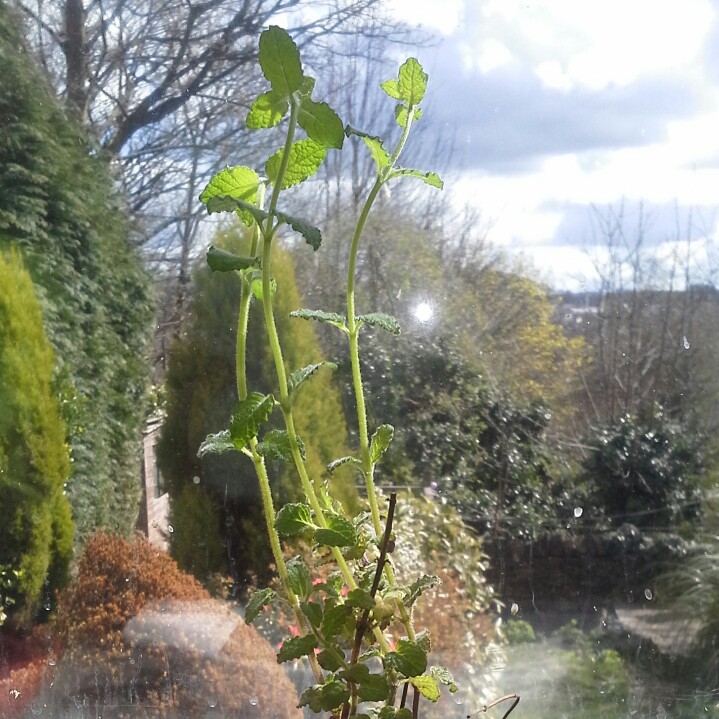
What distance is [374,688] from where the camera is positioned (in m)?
0.69

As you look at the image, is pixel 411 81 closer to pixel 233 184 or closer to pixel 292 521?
pixel 233 184

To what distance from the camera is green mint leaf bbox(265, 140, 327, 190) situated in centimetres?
77

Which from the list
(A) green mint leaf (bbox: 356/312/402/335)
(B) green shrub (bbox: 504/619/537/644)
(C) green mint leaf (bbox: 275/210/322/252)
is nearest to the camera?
(C) green mint leaf (bbox: 275/210/322/252)

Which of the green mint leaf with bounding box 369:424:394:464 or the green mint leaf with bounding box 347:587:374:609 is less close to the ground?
the green mint leaf with bounding box 369:424:394:464

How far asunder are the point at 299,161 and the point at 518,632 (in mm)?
968

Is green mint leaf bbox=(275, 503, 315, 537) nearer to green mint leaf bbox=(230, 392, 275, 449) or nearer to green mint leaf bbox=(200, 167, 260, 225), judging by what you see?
green mint leaf bbox=(230, 392, 275, 449)

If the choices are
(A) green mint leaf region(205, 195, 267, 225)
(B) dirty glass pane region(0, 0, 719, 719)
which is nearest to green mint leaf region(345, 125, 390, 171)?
(A) green mint leaf region(205, 195, 267, 225)

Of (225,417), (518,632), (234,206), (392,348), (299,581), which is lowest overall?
(518,632)

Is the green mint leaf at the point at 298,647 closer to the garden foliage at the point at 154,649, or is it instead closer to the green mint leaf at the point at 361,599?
the green mint leaf at the point at 361,599

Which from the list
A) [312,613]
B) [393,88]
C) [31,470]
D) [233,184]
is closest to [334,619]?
[312,613]

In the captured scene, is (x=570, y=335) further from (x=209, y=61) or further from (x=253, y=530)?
(x=209, y=61)

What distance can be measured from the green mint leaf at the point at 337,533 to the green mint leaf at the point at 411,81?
1.36ft

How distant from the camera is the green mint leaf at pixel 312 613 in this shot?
0.71m

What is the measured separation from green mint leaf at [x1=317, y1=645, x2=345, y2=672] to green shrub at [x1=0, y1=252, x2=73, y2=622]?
0.81 metres
